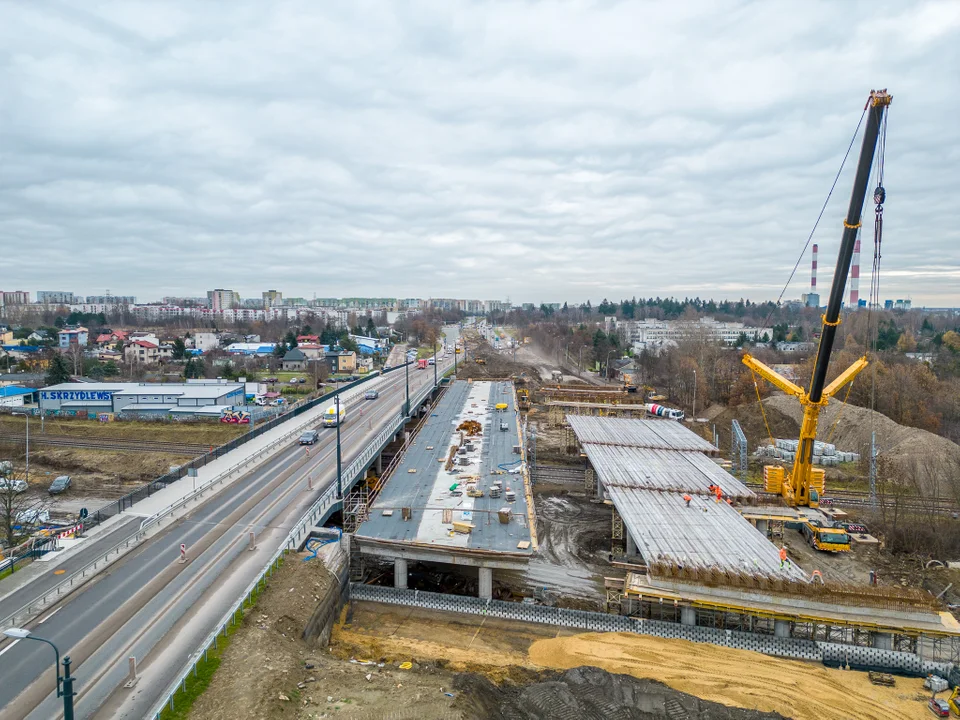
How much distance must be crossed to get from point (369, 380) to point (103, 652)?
2083 inches

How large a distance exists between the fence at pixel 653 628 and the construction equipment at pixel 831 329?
12248 millimetres

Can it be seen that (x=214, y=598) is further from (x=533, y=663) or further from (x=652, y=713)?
(x=652, y=713)

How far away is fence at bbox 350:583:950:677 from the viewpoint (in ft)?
57.9

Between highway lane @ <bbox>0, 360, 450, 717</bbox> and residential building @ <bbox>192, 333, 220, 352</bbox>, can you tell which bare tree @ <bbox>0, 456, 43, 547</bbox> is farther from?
residential building @ <bbox>192, 333, 220, 352</bbox>

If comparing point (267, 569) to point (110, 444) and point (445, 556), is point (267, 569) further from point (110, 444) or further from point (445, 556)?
point (110, 444)

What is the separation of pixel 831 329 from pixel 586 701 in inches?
820

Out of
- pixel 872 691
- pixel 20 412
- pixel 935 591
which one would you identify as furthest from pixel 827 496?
pixel 20 412

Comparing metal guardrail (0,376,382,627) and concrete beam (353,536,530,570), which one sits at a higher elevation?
metal guardrail (0,376,382,627)

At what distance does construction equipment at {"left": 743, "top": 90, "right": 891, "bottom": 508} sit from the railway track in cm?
4199

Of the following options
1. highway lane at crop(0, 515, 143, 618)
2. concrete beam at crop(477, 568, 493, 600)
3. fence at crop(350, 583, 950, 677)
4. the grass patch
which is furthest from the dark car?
Answer: highway lane at crop(0, 515, 143, 618)

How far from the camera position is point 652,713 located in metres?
14.8

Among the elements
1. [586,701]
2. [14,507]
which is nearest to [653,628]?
[586,701]

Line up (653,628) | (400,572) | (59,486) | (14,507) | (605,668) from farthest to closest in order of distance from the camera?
(59,486) → (14,507) → (400,572) → (653,628) → (605,668)

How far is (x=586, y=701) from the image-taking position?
14984mm
